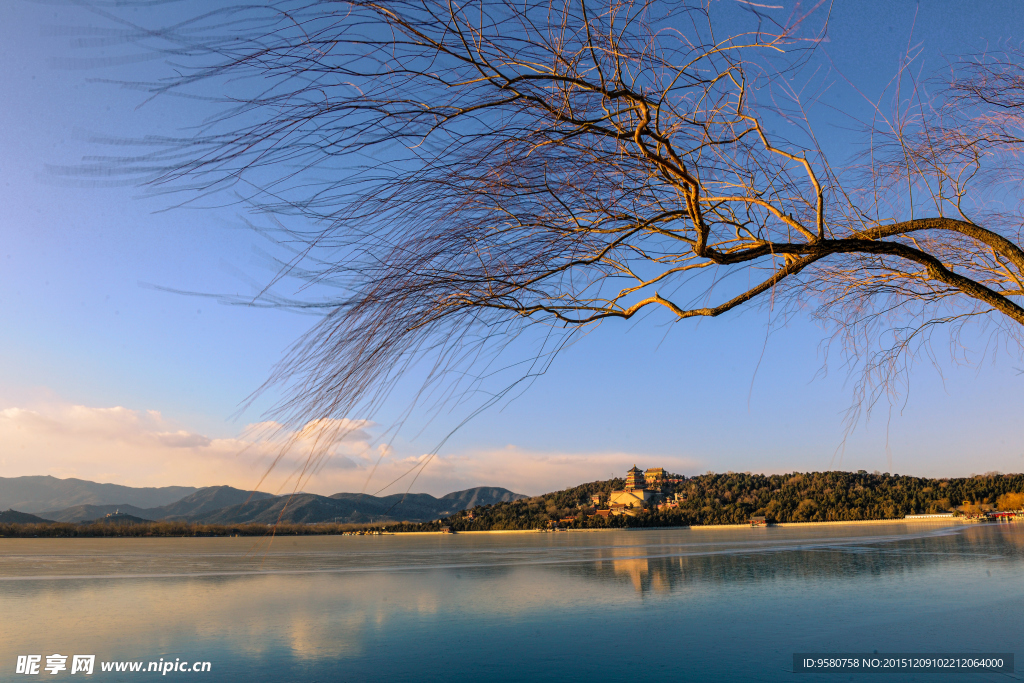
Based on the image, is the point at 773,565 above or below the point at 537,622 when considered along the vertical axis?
below

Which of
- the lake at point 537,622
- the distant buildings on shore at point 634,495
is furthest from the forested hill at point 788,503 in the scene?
the lake at point 537,622

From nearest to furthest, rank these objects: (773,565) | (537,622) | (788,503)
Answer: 1. (537,622)
2. (773,565)
3. (788,503)

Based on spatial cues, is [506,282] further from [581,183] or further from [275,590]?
[275,590]

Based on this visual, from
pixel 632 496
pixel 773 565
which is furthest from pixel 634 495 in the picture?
pixel 773 565

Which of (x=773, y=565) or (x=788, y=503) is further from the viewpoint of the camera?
(x=788, y=503)

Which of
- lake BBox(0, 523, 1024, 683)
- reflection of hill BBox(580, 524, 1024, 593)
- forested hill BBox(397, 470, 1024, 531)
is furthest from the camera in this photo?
forested hill BBox(397, 470, 1024, 531)

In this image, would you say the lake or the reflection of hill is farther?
the reflection of hill

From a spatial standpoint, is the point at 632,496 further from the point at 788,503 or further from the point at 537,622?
the point at 537,622

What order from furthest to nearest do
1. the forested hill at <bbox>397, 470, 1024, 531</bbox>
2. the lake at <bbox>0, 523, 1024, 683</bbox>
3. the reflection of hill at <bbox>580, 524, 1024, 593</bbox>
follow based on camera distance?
the forested hill at <bbox>397, 470, 1024, 531</bbox>
the reflection of hill at <bbox>580, 524, 1024, 593</bbox>
the lake at <bbox>0, 523, 1024, 683</bbox>

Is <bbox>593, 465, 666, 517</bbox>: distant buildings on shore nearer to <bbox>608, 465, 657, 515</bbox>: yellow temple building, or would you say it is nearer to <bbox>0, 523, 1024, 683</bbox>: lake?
<bbox>608, 465, 657, 515</bbox>: yellow temple building

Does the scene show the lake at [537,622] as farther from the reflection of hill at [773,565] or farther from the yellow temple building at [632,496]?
the yellow temple building at [632,496]

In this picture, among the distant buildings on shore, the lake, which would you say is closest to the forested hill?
the distant buildings on shore

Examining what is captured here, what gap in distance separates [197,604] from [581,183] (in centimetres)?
1547

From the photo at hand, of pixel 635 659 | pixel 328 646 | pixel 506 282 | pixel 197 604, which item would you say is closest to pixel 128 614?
pixel 197 604
